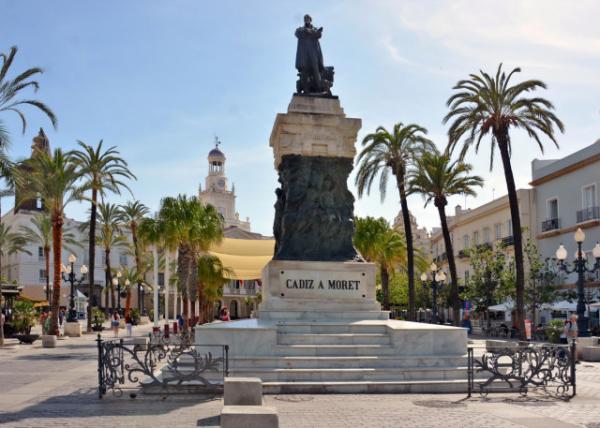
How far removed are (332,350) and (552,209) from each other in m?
37.1

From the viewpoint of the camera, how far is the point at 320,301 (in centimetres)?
1798

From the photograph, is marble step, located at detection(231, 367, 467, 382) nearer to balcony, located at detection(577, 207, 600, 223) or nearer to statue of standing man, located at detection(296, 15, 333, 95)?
statue of standing man, located at detection(296, 15, 333, 95)

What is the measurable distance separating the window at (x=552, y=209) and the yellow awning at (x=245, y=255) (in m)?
18.9

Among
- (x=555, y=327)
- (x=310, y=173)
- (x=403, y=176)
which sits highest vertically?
(x=403, y=176)

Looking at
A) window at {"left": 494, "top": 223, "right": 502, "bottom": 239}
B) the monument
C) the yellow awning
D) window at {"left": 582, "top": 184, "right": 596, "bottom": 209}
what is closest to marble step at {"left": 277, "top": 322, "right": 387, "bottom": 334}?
the monument

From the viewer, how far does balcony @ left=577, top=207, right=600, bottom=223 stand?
1650 inches

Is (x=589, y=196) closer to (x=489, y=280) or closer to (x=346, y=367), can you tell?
(x=489, y=280)

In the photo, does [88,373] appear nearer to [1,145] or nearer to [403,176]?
[1,145]

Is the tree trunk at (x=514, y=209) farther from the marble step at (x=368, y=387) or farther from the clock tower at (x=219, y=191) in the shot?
the clock tower at (x=219, y=191)

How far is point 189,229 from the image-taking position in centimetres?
4075

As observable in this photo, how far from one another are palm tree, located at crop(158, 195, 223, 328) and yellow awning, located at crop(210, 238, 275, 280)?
6.41 ft

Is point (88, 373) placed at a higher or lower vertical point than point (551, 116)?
lower

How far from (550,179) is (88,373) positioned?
36847 mm

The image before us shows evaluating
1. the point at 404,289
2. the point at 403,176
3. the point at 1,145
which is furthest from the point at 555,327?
the point at 404,289
